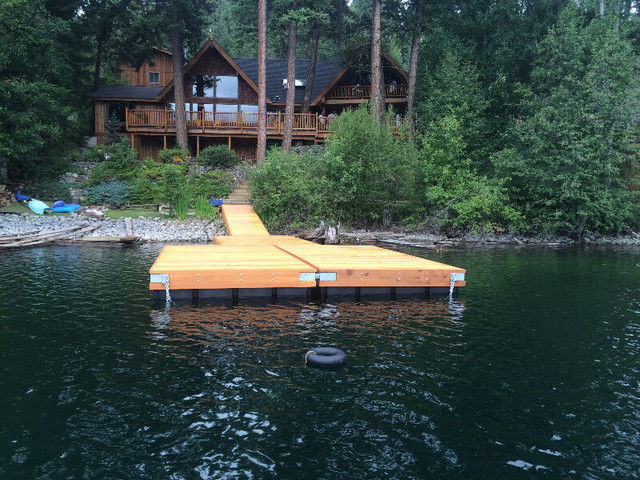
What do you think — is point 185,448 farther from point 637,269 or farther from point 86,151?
point 86,151

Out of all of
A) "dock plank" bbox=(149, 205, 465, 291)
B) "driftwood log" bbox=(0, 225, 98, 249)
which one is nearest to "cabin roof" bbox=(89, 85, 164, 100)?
"driftwood log" bbox=(0, 225, 98, 249)

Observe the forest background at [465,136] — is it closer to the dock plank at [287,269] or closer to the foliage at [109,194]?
the foliage at [109,194]

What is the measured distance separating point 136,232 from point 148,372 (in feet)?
51.1

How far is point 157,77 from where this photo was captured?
4403 cm

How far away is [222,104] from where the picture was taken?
37.9 metres

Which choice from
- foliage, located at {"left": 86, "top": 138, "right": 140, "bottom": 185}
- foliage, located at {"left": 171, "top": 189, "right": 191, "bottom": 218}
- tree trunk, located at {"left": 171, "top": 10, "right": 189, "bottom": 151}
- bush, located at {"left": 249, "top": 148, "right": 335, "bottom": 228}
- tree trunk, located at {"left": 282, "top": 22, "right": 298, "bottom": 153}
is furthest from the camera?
tree trunk, located at {"left": 171, "top": 10, "right": 189, "bottom": 151}

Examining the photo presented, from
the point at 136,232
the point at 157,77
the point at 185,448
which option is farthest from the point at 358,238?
the point at 157,77

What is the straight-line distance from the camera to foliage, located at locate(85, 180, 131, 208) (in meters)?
26.2

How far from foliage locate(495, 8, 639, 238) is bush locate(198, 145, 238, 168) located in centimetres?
1666

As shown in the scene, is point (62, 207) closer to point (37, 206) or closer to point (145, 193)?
point (37, 206)

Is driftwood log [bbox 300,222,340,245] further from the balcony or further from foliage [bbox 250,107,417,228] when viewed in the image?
the balcony

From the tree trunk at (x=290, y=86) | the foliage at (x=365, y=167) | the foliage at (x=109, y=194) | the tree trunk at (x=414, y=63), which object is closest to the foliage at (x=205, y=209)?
the foliage at (x=109, y=194)

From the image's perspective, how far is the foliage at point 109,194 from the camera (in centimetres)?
2617

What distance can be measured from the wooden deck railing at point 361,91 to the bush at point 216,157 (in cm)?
1052
